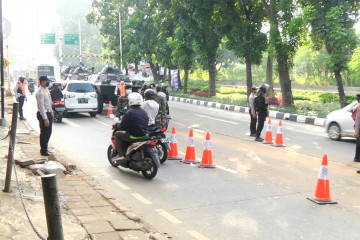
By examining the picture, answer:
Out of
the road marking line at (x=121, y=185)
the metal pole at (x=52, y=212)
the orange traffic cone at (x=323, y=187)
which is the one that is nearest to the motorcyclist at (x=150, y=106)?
the road marking line at (x=121, y=185)

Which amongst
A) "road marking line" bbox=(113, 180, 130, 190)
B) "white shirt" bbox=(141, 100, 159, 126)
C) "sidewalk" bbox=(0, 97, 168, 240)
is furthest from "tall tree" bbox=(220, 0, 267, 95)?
"sidewalk" bbox=(0, 97, 168, 240)

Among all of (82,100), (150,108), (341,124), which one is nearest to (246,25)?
(82,100)

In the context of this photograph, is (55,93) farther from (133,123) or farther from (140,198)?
(140,198)

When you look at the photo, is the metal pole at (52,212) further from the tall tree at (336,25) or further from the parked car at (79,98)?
the tall tree at (336,25)

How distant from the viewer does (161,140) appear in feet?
28.6

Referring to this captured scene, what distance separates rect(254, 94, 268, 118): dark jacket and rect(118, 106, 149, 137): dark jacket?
511 centimetres

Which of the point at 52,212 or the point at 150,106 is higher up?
the point at 150,106

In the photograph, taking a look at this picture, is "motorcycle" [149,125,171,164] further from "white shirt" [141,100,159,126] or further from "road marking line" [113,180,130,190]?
"road marking line" [113,180,130,190]

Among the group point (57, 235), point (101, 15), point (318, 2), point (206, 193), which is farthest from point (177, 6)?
point (57, 235)

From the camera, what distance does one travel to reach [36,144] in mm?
10844

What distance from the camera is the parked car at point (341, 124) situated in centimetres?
1219

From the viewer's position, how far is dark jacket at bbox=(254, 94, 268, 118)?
39.4 feet

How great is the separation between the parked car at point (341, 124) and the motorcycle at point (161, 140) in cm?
616

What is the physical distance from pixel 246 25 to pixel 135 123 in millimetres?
18172
